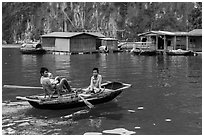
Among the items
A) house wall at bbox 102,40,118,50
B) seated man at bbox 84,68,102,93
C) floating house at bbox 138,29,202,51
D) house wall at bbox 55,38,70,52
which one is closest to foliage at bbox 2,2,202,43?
house wall at bbox 102,40,118,50

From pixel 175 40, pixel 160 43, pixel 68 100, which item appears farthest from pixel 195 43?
pixel 68 100

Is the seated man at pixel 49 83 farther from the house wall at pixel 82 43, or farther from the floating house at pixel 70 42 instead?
the house wall at pixel 82 43

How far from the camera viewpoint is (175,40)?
146ft

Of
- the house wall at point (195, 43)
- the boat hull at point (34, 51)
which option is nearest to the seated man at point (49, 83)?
the house wall at point (195, 43)

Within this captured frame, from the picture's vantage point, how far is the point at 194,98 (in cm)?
1366

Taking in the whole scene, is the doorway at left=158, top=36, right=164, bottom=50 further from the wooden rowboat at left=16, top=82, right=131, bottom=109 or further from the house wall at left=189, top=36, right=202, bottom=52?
the wooden rowboat at left=16, top=82, right=131, bottom=109

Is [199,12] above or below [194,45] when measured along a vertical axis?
above

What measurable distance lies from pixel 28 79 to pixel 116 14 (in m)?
60.2

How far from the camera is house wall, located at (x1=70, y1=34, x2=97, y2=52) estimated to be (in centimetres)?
4572

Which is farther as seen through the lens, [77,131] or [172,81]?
[172,81]

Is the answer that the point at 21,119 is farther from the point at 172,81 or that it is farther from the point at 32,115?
the point at 172,81

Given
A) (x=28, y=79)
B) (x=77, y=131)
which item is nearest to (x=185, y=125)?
(x=77, y=131)

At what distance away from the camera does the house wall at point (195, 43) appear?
43.4 m

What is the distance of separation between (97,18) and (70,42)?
120ft
